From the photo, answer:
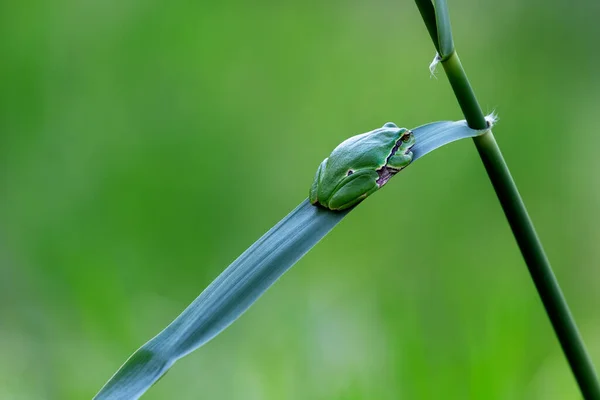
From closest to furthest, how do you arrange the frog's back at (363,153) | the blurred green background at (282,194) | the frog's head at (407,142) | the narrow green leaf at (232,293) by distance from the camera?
the narrow green leaf at (232,293), the frog's head at (407,142), the frog's back at (363,153), the blurred green background at (282,194)

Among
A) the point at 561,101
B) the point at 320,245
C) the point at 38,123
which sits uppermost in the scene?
the point at 38,123

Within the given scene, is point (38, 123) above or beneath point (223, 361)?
above

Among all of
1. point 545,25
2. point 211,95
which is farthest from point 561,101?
point 211,95

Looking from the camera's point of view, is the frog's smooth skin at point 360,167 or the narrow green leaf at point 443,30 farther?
the frog's smooth skin at point 360,167

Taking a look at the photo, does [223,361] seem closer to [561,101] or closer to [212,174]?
[212,174]

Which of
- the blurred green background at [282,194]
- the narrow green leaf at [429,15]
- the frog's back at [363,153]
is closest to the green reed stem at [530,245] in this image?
the narrow green leaf at [429,15]

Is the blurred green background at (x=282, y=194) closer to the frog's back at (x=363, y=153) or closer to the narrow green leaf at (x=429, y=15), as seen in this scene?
the frog's back at (x=363, y=153)

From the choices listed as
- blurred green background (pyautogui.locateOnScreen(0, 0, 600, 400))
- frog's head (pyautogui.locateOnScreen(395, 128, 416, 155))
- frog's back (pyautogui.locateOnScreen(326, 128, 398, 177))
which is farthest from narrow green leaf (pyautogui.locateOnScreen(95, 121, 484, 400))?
blurred green background (pyautogui.locateOnScreen(0, 0, 600, 400))
